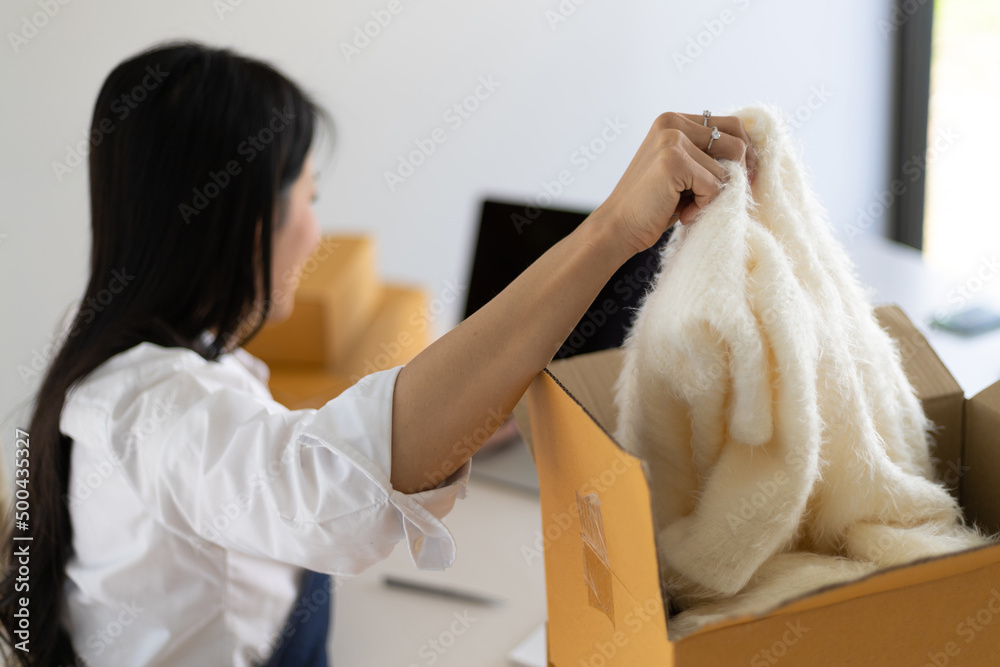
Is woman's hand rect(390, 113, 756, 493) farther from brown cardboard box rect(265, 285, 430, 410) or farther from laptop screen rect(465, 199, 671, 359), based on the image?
brown cardboard box rect(265, 285, 430, 410)

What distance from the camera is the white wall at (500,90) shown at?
2.05 m

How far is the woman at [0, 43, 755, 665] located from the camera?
1.89 ft

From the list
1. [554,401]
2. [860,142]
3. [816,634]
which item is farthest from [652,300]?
[860,142]

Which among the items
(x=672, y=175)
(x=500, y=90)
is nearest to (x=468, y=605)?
(x=672, y=175)

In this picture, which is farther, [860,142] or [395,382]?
[860,142]

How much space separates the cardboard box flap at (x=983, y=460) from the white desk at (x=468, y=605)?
0.20 meters

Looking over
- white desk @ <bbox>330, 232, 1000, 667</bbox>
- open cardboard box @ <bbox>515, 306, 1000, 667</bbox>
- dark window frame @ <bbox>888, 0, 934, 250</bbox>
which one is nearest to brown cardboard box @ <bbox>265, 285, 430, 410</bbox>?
white desk @ <bbox>330, 232, 1000, 667</bbox>

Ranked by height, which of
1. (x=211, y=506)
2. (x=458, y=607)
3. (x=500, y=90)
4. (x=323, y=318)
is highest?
(x=500, y=90)

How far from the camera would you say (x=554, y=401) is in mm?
513

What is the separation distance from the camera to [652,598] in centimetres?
39

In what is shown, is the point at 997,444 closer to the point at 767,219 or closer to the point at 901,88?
the point at 767,219

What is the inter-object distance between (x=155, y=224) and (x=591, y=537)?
0.66m

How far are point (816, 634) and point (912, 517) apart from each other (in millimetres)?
170

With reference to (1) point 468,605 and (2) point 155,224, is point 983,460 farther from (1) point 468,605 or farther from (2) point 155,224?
(2) point 155,224
